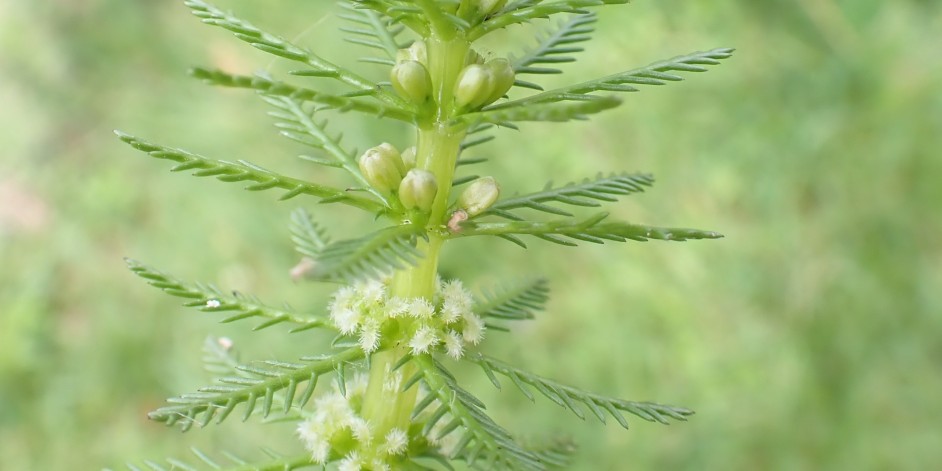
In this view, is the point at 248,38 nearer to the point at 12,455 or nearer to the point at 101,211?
the point at 12,455

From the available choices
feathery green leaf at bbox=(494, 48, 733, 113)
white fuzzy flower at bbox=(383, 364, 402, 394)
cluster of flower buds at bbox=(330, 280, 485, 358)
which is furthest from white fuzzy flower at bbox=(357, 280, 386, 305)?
feathery green leaf at bbox=(494, 48, 733, 113)

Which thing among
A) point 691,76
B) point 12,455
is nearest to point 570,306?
point 691,76

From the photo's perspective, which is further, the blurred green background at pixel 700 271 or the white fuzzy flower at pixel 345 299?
the blurred green background at pixel 700 271

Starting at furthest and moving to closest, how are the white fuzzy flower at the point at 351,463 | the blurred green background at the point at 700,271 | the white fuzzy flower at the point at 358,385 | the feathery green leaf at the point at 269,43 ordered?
the blurred green background at the point at 700,271 < the white fuzzy flower at the point at 358,385 < the white fuzzy flower at the point at 351,463 < the feathery green leaf at the point at 269,43

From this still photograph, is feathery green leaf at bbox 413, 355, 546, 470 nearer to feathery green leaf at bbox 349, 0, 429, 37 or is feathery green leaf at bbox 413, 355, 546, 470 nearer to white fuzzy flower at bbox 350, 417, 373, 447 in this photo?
white fuzzy flower at bbox 350, 417, 373, 447

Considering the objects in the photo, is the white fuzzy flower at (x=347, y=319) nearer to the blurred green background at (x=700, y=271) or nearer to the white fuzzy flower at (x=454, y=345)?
the white fuzzy flower at (x=454, y=345)

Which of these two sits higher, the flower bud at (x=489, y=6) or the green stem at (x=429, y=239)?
the flower bud at (x=489, y=6)

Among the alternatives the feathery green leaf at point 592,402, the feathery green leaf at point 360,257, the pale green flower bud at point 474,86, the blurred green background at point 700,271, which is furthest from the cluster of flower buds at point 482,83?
the blurred green background at point 700,271
